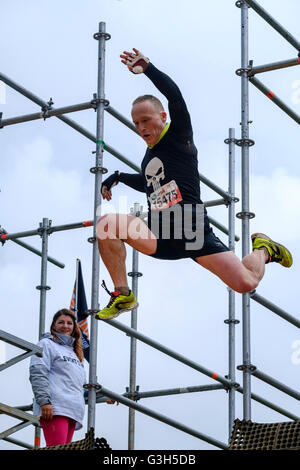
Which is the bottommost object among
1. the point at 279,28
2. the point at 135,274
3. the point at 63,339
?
the point at 63,339

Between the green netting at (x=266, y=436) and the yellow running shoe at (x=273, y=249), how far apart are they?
134 cm

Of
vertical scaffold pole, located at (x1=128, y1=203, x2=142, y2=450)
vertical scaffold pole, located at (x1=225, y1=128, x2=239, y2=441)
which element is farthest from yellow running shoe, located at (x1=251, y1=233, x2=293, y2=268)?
vertical scaffold pole, located at (x1=128, y1=203, x2=142, y2=450)

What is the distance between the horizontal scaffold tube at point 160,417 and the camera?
24.0 ft

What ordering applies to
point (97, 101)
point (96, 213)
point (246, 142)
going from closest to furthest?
point (96, 213), point (246, 142), point (97, 101)

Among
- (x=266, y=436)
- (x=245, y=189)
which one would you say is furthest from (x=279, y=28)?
(x=266, y=436)

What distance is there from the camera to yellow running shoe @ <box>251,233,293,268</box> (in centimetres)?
697

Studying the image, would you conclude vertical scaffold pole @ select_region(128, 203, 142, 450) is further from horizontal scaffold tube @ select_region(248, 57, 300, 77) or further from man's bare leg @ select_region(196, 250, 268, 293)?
man's bare leg @ select_region(196, 250, 268, 293)

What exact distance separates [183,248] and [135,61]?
3.48 feet

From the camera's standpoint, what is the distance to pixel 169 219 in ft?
21.1

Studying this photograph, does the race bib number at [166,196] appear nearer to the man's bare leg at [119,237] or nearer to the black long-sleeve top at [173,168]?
the black long-sleeve top at [173,168]

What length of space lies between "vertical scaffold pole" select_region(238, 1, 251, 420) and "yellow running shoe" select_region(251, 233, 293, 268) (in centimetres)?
37

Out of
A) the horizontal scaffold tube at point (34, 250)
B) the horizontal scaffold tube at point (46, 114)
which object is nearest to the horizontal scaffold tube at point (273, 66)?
the horizontal scaffold tube at point (46, 114)

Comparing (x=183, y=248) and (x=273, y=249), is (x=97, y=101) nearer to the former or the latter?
(x=273, y=249)
